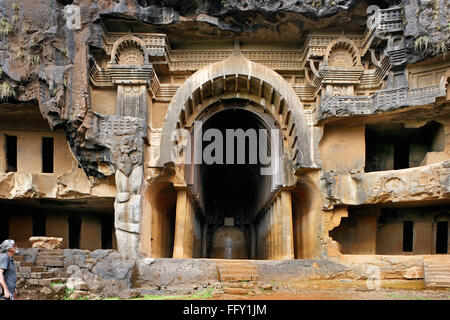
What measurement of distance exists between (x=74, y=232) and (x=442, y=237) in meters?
17.7

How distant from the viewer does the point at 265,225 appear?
67.2 feet

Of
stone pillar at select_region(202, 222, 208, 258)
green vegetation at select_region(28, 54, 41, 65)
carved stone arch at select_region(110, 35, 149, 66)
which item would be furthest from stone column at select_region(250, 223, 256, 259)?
green vegetation at select_region(28, 54, 41, 65)

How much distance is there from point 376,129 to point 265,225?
722 centimetres

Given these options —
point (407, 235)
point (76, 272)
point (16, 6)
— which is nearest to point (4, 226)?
point (76, 272)

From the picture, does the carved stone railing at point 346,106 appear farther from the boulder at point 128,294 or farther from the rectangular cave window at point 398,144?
the boulder at point 128,294

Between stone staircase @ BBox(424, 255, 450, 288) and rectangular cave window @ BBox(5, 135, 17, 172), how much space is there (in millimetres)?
17292

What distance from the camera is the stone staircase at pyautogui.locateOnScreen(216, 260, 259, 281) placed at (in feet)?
39.5

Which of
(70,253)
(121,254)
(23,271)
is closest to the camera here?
(23,271)

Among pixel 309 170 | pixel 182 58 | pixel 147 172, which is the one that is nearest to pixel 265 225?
pixel 309 170

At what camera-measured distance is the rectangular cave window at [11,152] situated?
1835 centimetres

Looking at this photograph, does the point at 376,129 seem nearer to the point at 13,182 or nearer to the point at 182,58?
the point at 182,58

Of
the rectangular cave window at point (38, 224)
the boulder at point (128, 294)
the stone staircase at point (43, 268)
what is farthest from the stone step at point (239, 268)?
the rectangular cave window at point (38, 224)

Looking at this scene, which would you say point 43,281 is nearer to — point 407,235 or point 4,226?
point 4,226

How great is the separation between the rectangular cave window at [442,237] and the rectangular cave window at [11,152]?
773 inches
